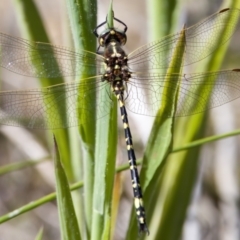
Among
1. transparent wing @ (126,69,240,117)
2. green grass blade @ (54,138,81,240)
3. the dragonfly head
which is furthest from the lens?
the dragonfly head

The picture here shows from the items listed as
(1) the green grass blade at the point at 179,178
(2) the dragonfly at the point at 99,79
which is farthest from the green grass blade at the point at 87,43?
(1) the green grass blade at the point at 179,178

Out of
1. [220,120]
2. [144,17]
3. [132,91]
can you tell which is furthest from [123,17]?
[132,91]

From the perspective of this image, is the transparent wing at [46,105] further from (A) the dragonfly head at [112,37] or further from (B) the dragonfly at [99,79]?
(A) the dragonfly head at [112,37]

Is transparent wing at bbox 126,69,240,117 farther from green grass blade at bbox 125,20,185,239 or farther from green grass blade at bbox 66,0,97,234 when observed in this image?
green grass blade at bbox 66,0,97,234

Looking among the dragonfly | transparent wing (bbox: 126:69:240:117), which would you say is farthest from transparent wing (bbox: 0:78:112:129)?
transparent wing (bbox: 126:69:240:117)

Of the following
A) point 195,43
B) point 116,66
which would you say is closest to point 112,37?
point 116,66

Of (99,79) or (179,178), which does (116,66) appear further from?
(179,178)
